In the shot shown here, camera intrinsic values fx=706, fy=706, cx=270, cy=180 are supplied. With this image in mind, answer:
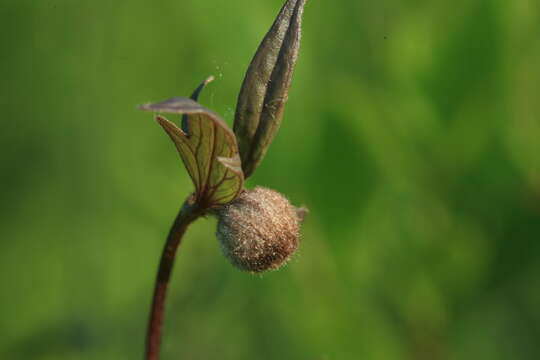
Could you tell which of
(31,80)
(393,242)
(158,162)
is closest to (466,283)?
(393,242)

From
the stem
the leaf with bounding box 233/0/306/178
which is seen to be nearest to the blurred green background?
the stem

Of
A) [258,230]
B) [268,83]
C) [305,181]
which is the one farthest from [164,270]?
[305,181]

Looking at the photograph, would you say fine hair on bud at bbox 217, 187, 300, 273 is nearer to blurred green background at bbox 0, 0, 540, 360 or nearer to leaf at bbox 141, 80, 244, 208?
leaf at bbox 141, 80, 244, 208

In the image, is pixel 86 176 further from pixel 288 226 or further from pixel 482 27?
pixel 482 27

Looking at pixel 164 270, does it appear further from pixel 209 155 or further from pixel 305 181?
pixel 305 181

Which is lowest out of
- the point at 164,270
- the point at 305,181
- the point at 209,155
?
the point at 305,181

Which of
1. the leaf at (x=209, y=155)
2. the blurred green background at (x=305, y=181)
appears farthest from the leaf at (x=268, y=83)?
the blurred green background at (x=305, y=181)
